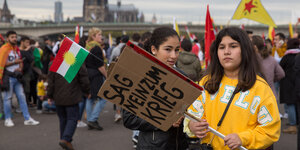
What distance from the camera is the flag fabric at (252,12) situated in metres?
6.66

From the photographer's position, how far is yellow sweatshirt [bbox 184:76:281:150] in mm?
2174

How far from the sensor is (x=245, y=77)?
2.28m

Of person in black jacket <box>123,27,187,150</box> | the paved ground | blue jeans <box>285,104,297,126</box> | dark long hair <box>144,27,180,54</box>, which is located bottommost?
the paved ground

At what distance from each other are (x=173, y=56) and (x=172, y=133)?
0.60 m

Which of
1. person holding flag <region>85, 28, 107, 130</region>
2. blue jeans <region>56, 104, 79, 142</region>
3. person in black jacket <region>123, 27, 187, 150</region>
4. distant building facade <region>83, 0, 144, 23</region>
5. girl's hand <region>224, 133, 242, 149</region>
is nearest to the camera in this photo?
girl's hand <region>224, 133, 242, 149</region>

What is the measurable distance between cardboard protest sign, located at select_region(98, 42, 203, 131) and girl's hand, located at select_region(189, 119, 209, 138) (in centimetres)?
15

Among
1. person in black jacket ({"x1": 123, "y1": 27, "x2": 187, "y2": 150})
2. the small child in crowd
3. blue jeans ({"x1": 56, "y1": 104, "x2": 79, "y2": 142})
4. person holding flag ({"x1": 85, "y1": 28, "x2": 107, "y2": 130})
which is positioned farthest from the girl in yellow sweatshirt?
the small child in crowd

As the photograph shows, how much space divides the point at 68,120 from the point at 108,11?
15284 centimetres

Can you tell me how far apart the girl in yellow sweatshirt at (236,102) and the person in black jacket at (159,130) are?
7.2 inches

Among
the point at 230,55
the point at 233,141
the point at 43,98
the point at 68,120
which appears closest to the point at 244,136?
the point at 233,141

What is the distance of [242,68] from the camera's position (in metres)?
2.34

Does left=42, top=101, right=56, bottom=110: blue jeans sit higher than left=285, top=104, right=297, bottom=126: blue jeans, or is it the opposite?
left=285, top=104, right=297, bottom=126: blue jeans

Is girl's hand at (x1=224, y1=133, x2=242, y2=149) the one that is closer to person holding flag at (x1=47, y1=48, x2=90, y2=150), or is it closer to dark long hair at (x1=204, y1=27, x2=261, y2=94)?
dark long hair at (x1=204, y1=27, x2=261, y2=94)

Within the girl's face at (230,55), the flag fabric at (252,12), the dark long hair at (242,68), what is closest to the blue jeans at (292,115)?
the flag fabric at (252,12)
